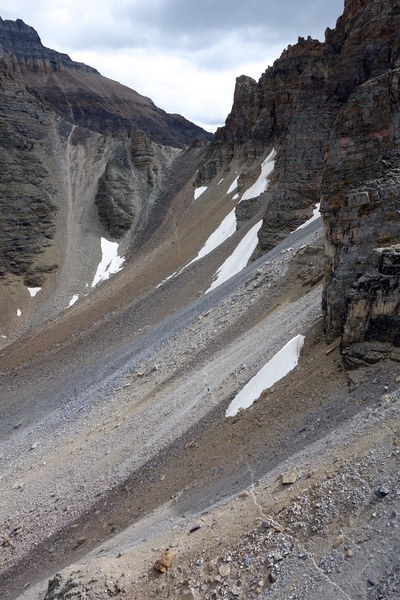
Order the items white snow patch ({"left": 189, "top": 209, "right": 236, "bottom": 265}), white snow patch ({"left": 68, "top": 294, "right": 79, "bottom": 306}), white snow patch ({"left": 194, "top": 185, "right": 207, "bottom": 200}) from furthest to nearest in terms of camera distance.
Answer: white snow patch ({"left": 194, "top": 185, "right": 207, "bottom": 200}) → white snow patch ({"left": 68, "top": 294, "right": 79, "bottom": 306}) → white snow patch ({"left": 189, "top": 209, "right": 236, "bottom": 265})

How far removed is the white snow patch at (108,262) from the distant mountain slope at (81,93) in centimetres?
7046

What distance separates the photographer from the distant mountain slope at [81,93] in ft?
418

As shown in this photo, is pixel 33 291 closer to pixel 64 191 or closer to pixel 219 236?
pixel 64 191

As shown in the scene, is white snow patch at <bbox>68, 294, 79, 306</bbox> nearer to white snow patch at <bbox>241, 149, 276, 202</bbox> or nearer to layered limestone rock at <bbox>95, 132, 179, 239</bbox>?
layered limestone rock at <bbox>95, 132, 179, 239</bbox>

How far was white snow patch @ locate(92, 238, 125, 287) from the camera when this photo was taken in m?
58.2

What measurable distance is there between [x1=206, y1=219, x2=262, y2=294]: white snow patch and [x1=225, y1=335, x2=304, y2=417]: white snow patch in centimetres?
1770

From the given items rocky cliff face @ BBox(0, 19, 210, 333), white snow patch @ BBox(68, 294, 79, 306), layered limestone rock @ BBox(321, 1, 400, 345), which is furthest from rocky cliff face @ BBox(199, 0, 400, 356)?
white snow patch @ BBox(68, 294, 79, 306)

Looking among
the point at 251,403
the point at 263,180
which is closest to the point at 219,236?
the point at 263,180

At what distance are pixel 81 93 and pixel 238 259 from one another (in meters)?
118

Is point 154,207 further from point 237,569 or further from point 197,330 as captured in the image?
point 237,569

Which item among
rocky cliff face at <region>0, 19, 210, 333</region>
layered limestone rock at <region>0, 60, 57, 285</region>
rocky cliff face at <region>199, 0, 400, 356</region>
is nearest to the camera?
rocky cliff face at <region>199, 0, 400, 356</region>

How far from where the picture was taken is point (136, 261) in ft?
188

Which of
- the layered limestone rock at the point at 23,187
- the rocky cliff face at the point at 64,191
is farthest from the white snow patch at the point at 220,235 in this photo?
the layered limestone rock at the point at 23,187

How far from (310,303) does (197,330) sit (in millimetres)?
7505
